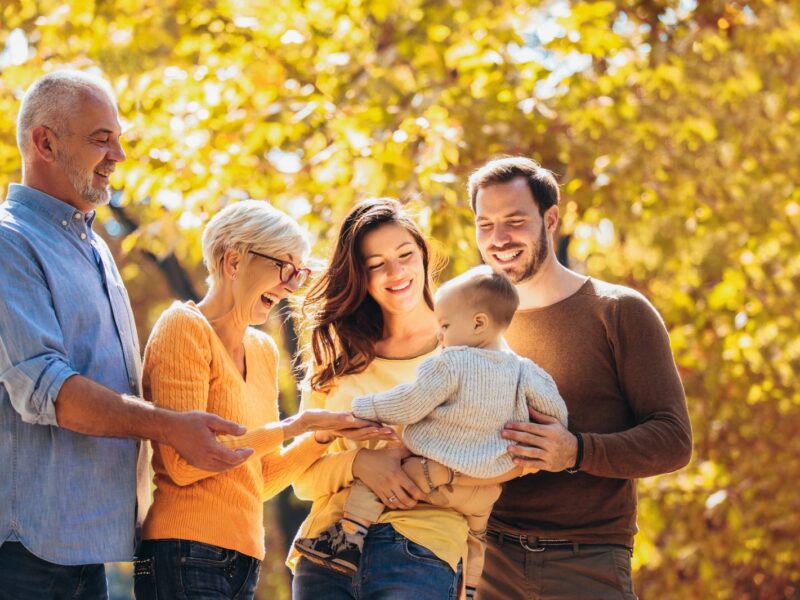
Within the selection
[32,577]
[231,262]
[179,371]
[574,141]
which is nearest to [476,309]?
[231,262]

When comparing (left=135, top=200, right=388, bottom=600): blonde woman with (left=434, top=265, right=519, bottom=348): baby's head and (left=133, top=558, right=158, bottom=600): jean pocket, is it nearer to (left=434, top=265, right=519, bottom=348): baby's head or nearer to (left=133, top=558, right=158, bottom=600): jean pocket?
(left=133, top=558, right=158, bottom=600): jean pocket

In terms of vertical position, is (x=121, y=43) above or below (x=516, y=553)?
above

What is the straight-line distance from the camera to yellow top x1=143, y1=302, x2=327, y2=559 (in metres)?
3.22

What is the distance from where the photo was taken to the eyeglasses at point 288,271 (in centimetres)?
347

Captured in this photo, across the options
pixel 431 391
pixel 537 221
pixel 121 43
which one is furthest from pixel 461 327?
pixel 121 43

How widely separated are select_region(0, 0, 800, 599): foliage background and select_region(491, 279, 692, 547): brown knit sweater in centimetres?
221

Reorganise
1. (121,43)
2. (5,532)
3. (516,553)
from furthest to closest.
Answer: (121,43) < (516,553) < (5,532)

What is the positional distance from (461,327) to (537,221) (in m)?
0.60

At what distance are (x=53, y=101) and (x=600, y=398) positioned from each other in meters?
1.84

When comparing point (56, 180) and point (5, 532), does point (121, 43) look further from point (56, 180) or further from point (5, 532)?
point (5, 532)

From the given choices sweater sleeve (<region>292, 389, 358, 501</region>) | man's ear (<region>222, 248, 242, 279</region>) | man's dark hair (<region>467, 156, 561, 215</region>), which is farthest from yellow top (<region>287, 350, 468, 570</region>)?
man's dark hair (<region>467, 156, 561, 215</region>)

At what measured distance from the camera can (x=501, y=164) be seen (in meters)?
3.79

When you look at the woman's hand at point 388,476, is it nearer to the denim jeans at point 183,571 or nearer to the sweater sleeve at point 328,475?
the sweater sleeve at point 328,475

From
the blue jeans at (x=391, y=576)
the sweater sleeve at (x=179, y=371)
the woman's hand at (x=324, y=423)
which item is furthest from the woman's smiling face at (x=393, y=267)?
the blue jeans at (x=391, y=576)
